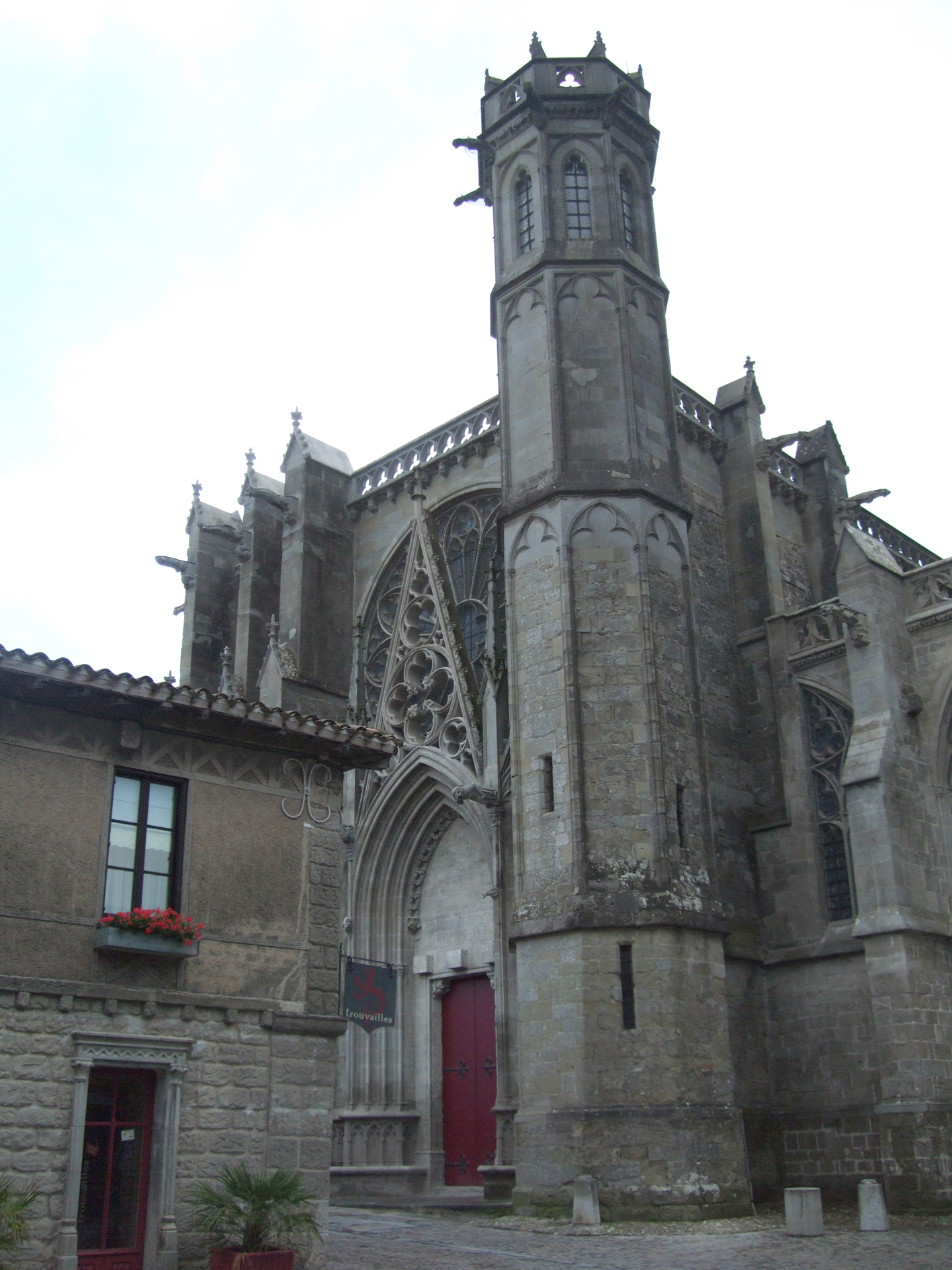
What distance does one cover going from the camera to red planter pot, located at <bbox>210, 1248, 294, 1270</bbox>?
9.59 meters

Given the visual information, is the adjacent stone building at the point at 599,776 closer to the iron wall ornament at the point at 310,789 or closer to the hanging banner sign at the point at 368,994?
the iron wall ornament at the point at 310,789

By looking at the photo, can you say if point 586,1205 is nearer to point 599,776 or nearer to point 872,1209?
point 872,1209

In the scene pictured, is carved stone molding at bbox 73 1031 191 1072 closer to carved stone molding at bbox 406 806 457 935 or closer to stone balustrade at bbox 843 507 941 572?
carved stone molding at bbox 406 806 457 935

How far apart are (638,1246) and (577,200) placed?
15.4 metres

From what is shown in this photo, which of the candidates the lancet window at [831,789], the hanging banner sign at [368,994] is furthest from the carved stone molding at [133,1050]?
the lancet window at [831,789]

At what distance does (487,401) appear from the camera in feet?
75.6

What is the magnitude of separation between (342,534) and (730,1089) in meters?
13.7

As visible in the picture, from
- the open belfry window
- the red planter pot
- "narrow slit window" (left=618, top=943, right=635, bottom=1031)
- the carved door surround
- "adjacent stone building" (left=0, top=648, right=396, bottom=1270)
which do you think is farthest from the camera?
"narrow slit window" (left=618, top=943, right=635, bottom=1031)

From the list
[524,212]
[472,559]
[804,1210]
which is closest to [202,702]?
[804,1210]

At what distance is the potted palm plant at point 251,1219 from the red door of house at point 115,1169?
515 millimetres

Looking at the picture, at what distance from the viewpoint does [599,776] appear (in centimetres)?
1655

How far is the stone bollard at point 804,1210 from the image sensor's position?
515 inches

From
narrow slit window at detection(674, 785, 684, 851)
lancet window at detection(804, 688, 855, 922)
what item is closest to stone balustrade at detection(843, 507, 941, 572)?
lancet window at detection(804, 688, 855, 922)

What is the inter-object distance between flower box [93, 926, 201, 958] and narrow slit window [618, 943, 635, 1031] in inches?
255
